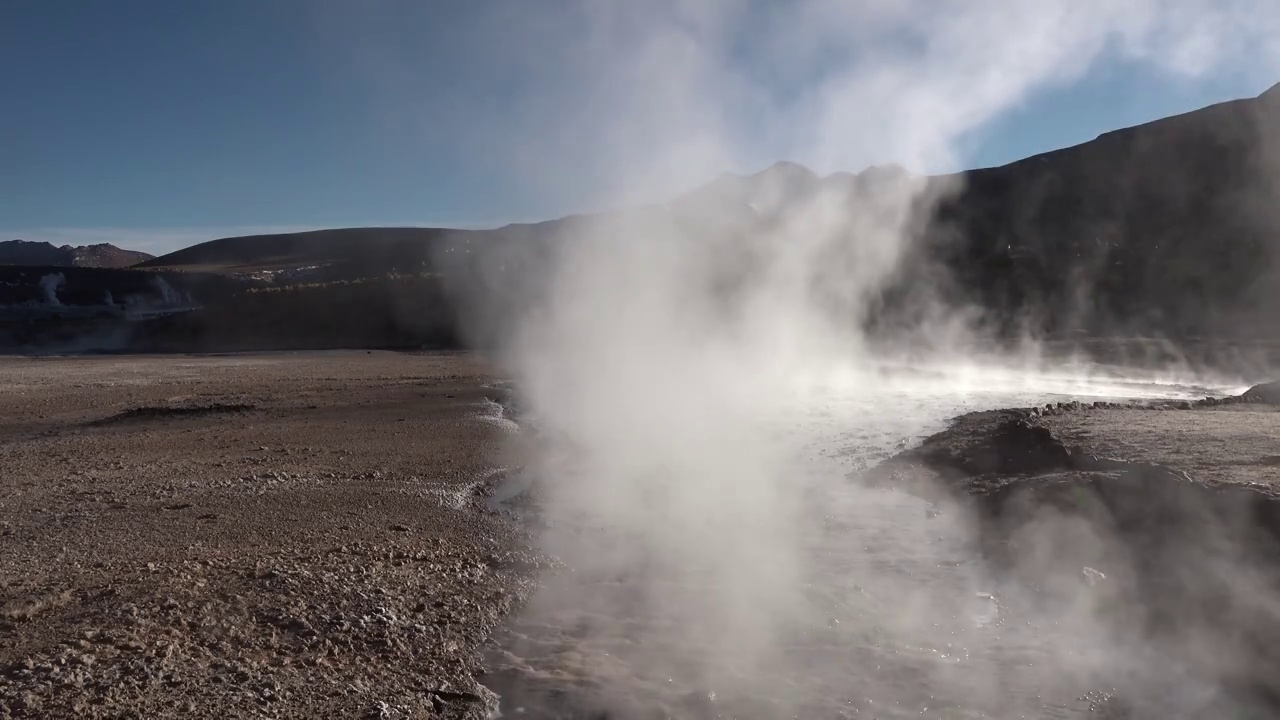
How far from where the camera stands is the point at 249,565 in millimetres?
5422

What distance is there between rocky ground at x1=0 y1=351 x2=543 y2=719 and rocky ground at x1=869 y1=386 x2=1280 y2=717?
12.2ft

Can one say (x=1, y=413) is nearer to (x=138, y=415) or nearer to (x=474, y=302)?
(x=138, y=415)

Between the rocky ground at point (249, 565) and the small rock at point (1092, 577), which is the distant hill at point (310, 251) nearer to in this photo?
the rocky ground at point (249, 565)

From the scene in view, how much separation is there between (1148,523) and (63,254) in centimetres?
14915

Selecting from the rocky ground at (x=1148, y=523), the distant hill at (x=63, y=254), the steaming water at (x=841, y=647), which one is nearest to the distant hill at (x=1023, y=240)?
the rocky ground at (x=1148, y=523)

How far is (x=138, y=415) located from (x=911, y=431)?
10916mm

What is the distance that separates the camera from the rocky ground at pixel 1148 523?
4816mm

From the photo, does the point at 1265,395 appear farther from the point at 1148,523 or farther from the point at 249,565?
the point at 249,565

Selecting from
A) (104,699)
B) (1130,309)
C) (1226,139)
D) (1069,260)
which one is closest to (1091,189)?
(1226,139)

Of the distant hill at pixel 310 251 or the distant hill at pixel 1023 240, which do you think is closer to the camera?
the distant hill at pixel 1023 240

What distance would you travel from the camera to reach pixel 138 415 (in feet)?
40.0

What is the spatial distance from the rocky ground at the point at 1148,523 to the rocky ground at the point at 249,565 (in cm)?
373

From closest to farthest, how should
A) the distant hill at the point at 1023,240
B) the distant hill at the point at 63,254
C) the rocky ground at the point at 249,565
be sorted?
the rocky ground at the point at 249,565, the distant hill at the point at 1023,240, the distant hill at the point at 63,254

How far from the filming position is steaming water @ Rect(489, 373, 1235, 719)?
13.6 ft
